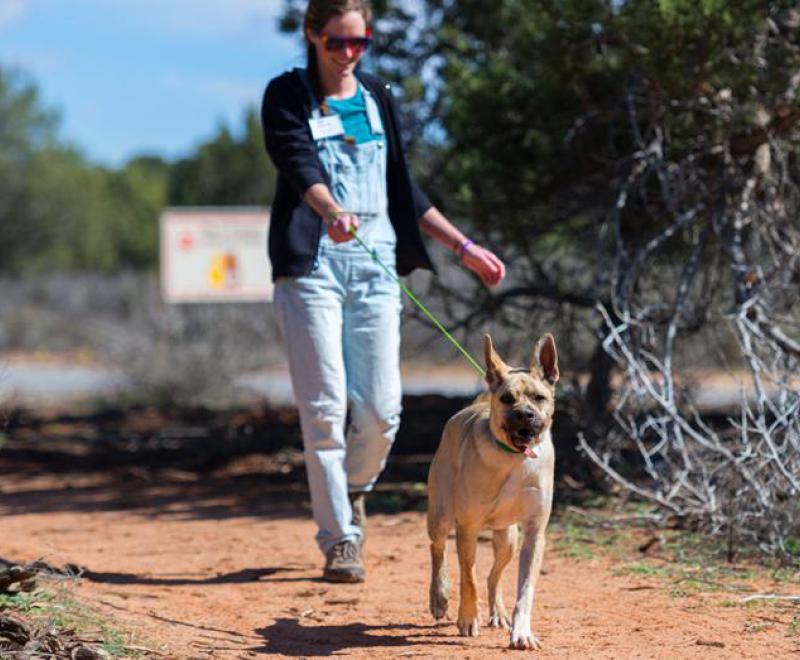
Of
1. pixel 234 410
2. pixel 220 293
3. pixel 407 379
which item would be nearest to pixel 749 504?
pixel 234 410

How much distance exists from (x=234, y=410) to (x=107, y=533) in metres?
5.72

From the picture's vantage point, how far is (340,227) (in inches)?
231

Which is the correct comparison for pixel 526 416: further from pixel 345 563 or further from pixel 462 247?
pixel 345 563

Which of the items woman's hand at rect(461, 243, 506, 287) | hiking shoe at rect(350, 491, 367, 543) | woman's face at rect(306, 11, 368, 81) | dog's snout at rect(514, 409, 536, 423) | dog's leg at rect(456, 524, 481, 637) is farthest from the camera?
hiking shoe at rect(350, 491, 367, 543)

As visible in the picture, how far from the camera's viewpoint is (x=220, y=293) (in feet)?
61.2

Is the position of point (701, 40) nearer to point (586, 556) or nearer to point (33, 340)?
point (586, 556)

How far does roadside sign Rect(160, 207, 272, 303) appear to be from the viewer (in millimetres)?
18672

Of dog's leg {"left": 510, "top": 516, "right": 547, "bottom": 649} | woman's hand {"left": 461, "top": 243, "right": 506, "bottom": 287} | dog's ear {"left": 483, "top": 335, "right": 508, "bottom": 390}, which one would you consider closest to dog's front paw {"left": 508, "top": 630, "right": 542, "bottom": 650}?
dog's leg {"left": 510, "top": 516, "right": 547, "bottom": 649}

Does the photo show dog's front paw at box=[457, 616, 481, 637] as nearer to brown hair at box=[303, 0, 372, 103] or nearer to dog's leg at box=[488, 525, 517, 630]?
dog's leg at box=[488, 525, 517, 630]

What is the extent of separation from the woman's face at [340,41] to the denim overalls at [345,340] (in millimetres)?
215

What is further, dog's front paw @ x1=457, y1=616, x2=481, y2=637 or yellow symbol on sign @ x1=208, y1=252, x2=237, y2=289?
yellow symbol on sign @ x1=208, y1=252, x2=237, y2=289

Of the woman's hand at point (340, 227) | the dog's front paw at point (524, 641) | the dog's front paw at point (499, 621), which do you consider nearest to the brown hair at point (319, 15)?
the woman's hand at point (340, 227)

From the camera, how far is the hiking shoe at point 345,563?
6.29 meters

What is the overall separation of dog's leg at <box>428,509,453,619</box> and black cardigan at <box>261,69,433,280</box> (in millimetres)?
1430
